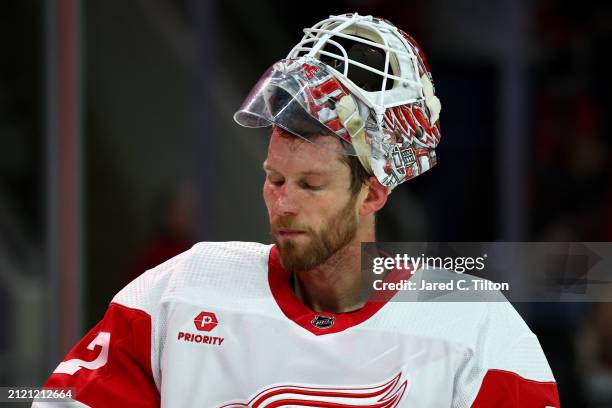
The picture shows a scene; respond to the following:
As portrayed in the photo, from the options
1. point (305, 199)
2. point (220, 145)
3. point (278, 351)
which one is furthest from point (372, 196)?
point (220, 145)

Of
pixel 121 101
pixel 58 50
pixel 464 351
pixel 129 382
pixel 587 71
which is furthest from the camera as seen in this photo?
pixel 121 101

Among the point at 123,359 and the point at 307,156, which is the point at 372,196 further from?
the point at 123,359

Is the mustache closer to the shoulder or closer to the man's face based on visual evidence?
the man's face

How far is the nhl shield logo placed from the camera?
→ 1.92 metres

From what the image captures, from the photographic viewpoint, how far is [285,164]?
1.88m

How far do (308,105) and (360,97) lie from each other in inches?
3.7

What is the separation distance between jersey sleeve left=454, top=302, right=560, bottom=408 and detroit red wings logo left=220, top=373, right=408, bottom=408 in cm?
11

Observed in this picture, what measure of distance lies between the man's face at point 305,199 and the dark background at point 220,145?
7.40 feet

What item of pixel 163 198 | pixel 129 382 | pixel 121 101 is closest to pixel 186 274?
pixel 129 382

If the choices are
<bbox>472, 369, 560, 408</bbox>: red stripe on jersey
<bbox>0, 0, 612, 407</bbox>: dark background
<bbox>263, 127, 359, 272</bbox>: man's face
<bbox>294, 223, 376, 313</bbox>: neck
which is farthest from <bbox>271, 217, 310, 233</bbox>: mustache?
<bbox>0, 0, 612, 407</bbox>: dark background

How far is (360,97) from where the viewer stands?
1.88 metres

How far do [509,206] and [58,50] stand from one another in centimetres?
193

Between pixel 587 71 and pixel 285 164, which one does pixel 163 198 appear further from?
pixel 285 164

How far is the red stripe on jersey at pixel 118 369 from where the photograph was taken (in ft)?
6.39
